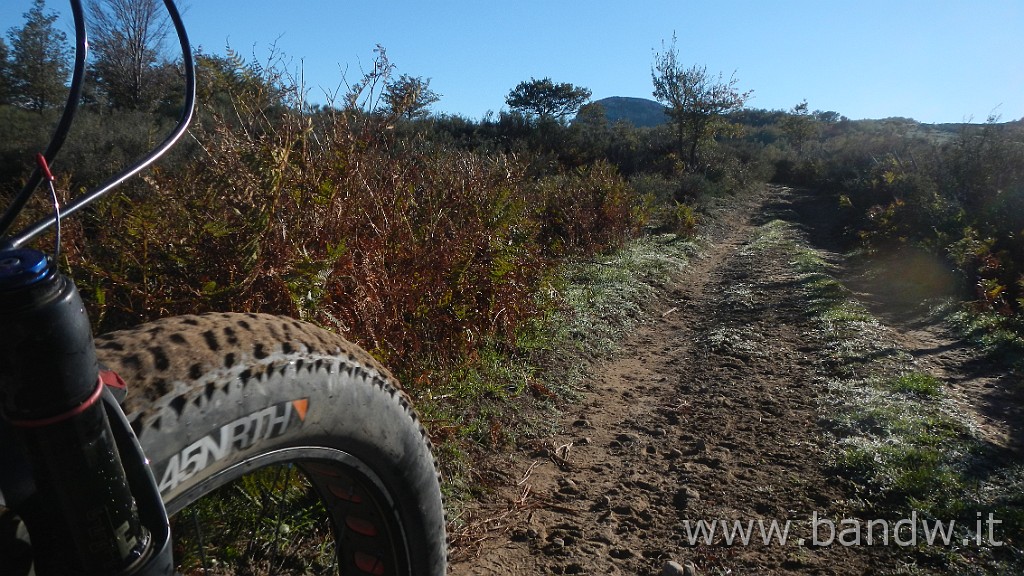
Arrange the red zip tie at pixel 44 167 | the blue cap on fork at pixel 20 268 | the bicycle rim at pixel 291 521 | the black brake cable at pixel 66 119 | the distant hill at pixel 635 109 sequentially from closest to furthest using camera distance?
1. the blue cap on fork at pixel 20 268
2. the red zip tie at pixel 44 167
3. the black brake cable at pixel 66 119
4. the bicycle rim at pixel 291 521
5. the distant hill at pixel 635 109

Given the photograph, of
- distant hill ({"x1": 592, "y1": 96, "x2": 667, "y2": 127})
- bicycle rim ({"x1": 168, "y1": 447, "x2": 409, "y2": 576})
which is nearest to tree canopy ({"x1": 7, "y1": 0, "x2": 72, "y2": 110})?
bicycle rim ({"x1": 168, "y1": 447, "x2": 409, "y2": 576})

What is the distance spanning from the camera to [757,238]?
15.5 meters

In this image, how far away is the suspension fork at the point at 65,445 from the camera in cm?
85

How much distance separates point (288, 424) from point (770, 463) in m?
3.49

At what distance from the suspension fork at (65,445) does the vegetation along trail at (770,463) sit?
2.26 meters

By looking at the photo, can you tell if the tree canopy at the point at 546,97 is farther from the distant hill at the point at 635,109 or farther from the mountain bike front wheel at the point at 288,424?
the distant hill at the point at 635,109

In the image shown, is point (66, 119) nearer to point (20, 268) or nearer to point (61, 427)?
point (20, 268)

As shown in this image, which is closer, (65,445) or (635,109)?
(65,445)

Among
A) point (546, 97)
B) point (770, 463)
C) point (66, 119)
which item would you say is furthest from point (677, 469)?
point (546, 97)

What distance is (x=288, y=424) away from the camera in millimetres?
1391

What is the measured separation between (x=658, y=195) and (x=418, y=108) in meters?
14.8

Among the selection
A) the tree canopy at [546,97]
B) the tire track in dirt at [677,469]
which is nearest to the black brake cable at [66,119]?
the tire track in dirt at [677,469]

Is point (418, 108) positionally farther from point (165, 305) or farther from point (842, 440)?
point (842, 440)

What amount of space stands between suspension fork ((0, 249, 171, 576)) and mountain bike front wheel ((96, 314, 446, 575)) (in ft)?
0.54
